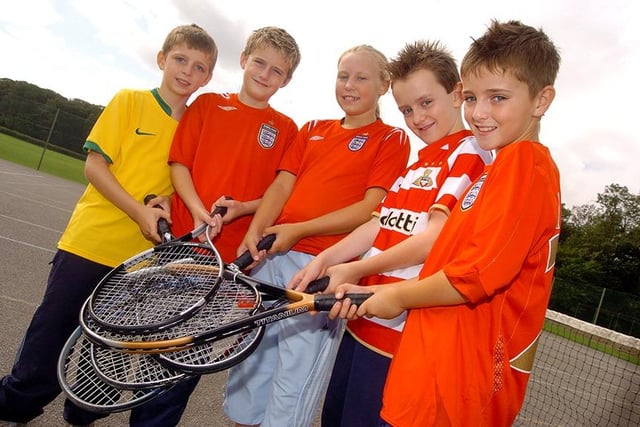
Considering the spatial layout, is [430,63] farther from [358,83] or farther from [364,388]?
[364,388]

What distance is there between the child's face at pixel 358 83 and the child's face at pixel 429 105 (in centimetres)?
37

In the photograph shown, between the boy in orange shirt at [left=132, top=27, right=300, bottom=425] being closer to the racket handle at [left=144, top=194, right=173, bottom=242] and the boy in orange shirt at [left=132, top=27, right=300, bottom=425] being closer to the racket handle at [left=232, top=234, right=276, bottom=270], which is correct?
the racket handle at [left=144, top=194, right=173, bottom=242]

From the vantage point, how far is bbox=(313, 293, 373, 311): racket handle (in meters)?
1.91

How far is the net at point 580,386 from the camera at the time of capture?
26.2ft

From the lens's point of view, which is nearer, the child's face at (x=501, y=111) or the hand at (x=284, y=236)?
the child's face at (x=501, y=111)

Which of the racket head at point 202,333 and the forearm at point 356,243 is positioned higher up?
the forearm at point 356,243

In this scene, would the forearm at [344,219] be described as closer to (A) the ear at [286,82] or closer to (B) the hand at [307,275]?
(B) the hand at [307,275]

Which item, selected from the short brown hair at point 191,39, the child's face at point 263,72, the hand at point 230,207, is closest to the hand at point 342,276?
the hand at point 230,207

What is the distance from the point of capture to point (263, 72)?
9.75 ft

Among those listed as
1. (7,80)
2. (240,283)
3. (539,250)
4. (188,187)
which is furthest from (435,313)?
(7,80)

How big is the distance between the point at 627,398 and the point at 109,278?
43.6 feet

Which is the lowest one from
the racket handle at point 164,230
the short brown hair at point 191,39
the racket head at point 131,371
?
the racket head at point 131,371

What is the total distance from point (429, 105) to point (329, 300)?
1.09m

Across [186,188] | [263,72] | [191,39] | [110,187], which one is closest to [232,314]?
[186,188]
